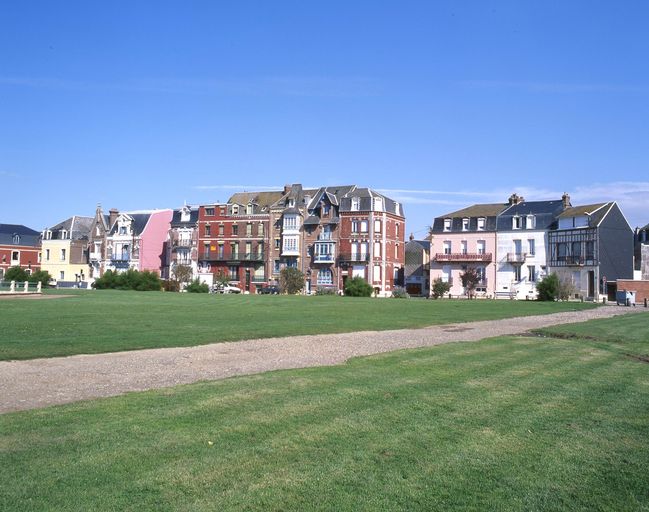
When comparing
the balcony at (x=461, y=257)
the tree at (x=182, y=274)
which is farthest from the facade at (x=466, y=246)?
the tree at (x=182, y=274)

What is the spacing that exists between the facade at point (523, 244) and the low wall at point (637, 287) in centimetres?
1078

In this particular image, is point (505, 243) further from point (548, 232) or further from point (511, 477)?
point (511, 477)

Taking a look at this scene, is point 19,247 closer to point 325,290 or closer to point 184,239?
point 184,239

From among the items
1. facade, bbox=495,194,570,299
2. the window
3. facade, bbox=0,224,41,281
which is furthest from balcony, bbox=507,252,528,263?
facade, bbox=0,224,41,281

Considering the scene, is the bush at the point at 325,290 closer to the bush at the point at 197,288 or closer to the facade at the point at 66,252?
the bush at the point at 197,288

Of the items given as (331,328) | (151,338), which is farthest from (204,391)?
(331,328)

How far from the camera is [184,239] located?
3807 inches

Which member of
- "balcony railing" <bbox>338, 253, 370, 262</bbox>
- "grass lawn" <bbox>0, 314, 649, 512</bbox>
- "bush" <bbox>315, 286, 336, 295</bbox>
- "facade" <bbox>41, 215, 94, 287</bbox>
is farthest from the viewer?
"facade" <bbox>41, 215, 94, 287</bbox>

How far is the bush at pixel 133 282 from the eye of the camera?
257 ft

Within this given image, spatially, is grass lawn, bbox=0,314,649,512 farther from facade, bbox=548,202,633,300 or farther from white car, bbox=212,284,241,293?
white car, bbox=212,284,241,293

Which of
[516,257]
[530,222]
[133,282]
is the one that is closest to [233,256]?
[133,282]

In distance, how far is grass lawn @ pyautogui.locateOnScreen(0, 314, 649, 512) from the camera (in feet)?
21.4

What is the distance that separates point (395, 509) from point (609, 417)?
5267 mm

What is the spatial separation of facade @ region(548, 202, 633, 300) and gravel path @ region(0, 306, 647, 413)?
53776mm
